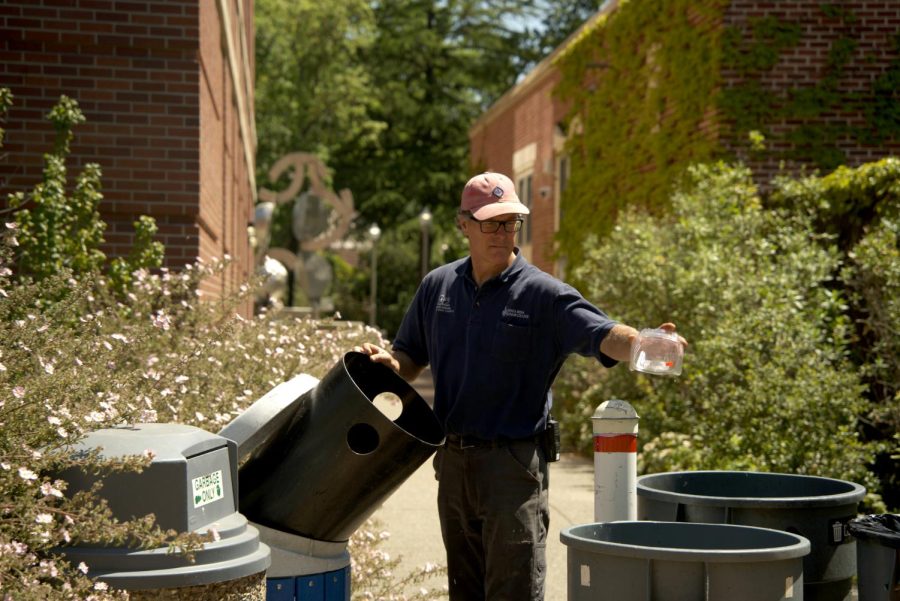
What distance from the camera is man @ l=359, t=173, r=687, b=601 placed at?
425 cm

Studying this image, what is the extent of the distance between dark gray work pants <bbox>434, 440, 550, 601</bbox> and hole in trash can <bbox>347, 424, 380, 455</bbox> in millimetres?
277

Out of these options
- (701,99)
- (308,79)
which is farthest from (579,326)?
(308,79)

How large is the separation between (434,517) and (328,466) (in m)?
5.82

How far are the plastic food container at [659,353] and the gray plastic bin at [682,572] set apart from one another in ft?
1.93

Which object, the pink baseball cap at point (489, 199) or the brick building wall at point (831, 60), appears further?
the brick building wall at point (831, 60)

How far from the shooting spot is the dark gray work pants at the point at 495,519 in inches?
167

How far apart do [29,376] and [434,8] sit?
1648 inches

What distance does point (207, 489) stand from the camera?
356 centimetres

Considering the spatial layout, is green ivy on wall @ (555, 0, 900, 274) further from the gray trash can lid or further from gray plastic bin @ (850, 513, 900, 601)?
the gray trash can lid

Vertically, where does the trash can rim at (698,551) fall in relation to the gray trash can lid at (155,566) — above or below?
above

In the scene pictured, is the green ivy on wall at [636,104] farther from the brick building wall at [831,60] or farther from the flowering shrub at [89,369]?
the flowering shrub at [89,369]

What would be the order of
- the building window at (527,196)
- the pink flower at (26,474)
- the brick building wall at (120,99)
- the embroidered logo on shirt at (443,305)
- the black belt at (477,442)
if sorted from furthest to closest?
the building window at (527,196), the brick building wall at (120,99), the embroidered logo on shirt at (443,305), the black belt at (477,442), the pink flower at (26,474)

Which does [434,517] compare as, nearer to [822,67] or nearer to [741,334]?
[741,334]

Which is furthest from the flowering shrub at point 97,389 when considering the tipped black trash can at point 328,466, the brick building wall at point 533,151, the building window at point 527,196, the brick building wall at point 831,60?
the building window at point 527,196
